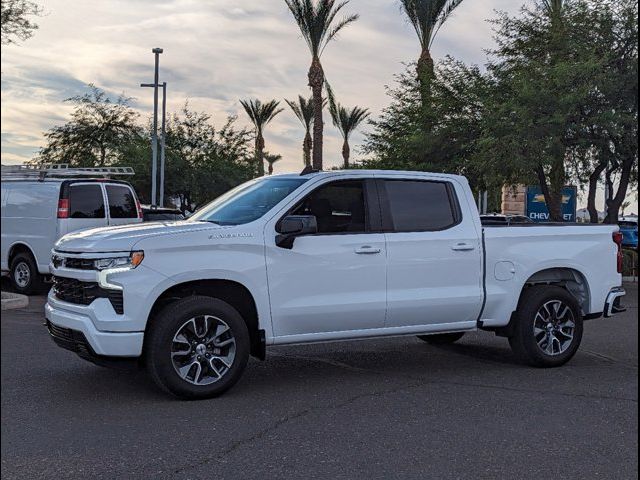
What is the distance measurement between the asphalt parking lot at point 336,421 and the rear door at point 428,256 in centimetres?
64

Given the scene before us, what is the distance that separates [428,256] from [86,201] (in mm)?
8476

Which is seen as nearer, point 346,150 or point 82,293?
point 82,293

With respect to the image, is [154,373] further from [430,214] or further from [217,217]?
[430,214]

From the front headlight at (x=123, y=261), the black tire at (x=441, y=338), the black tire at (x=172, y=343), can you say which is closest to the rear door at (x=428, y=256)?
the black tire at (x=172, y=343)

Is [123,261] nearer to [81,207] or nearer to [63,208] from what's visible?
[63,208]

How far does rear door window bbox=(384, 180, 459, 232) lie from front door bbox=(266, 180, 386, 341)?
0.24 meters

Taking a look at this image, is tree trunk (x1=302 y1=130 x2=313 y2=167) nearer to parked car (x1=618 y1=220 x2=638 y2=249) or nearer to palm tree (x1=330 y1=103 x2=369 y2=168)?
palm tree (x1=330 y1=103 x2=369 y2=168)

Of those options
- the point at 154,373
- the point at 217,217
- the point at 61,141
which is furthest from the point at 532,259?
the point at 61,141

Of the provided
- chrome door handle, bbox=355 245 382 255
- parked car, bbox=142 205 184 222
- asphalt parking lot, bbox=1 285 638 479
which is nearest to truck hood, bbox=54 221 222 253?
asphalt parking lot, bbox=1 285 638 479

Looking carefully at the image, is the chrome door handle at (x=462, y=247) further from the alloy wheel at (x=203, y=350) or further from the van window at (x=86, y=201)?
the van window at (x=86, y=201)

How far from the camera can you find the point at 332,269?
279 inches

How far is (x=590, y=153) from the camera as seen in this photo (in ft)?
76.5

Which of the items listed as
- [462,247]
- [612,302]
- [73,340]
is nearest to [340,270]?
[462,247]

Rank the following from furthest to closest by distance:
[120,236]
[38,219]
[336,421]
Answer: [38,219] → [120,236] → [336,421]
